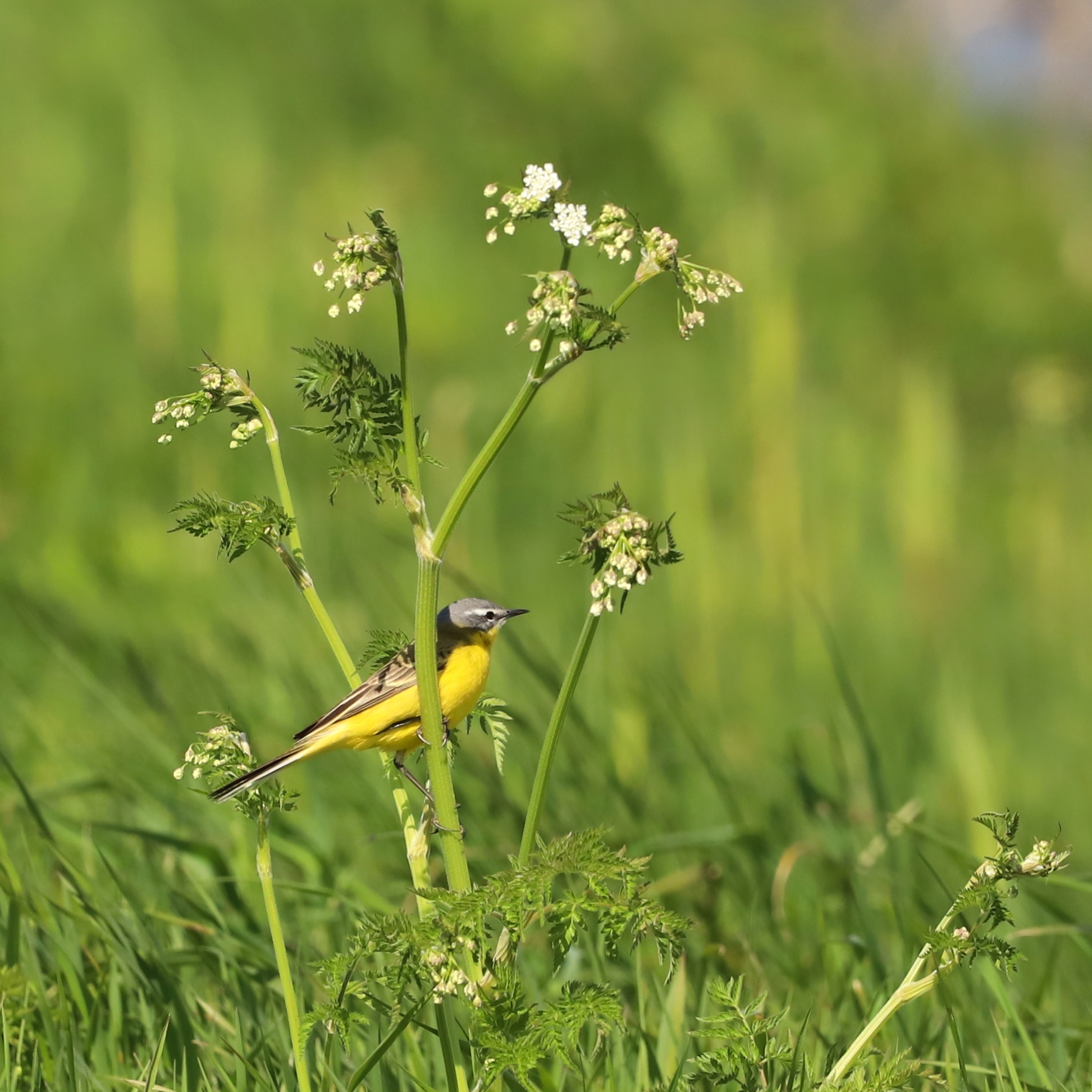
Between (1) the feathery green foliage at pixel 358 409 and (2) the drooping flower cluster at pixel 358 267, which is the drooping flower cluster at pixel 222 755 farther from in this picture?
(2) the drooping flower cluster at pixel 358 267

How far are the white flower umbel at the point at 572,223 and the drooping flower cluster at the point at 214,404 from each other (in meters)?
0.57

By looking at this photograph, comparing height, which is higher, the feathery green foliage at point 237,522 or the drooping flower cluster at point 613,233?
the drooping flower cluster at point 613,233

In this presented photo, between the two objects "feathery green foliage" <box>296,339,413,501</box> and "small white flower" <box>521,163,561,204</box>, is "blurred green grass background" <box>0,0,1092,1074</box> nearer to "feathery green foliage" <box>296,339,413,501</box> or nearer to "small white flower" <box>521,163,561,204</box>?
"feathery green foliage" <box>296,339,413,501</box>

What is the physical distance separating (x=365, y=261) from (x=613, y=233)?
0.38 metres

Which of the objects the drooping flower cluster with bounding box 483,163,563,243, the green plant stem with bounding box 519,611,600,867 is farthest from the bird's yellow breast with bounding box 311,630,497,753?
the drooping flower cluster with bounding box 483,163,563,243

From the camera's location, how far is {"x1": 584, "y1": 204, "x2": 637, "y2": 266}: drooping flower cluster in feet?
7.31

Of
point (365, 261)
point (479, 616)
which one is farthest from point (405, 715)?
point (365, 261)

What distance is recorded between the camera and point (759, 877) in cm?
436

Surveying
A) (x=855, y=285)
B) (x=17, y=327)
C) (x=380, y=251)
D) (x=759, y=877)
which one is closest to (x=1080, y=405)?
(x=855, y=285)

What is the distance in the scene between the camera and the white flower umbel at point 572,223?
219 centimetres

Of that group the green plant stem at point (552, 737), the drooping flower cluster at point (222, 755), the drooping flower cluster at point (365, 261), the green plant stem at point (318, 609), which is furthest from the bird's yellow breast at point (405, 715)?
the drooping flower cluster at point (365, 261)

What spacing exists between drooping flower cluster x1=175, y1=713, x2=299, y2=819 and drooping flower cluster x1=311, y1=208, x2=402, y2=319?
2.36ft

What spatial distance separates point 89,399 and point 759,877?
659 centimetres

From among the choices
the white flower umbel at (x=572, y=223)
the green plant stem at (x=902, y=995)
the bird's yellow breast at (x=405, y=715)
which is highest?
the white flower umbel at (x=572, y=223)
